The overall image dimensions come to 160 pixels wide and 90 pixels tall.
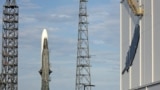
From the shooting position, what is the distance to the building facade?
37.3m

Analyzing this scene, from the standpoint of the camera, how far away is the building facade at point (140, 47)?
37344 millimetres

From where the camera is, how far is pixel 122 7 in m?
49.5

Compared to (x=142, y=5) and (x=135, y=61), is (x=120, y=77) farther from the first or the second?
(x=142, y=5)

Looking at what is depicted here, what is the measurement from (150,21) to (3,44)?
5959 cm

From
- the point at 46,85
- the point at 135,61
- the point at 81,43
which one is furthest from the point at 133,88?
the point at 81,43

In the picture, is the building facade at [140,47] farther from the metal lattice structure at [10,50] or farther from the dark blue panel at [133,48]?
the metal lattice structure at [10,50]

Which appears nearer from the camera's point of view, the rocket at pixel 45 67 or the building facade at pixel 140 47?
the building facade at pixel 140 47

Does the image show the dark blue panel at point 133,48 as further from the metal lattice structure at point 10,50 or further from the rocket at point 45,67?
the metal lattice structure at point 10,50

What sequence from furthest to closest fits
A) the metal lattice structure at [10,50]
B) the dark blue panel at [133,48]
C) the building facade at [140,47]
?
1. the metal lattice structure at [10,50]
2. the dark blue panel at [133,48]
3. the building facade at [140,47]

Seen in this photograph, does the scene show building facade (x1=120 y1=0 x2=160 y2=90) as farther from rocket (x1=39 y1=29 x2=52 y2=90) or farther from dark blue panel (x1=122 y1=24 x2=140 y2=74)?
rocket (x1=39 y1=29 x2=52 y2=90)

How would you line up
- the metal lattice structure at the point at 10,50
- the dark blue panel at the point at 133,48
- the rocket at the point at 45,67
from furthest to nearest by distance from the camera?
the metal lattice structure at the point at 10,50 → the rocket at the point at 45,67 → the dark blue panel at the point at 133,48

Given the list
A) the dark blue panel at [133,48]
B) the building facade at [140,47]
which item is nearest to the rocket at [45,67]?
the building facade at [140,47]

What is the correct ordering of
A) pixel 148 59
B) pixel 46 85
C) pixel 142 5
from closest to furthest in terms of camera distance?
pixel 148 59 → pixel 142 5 → pixel 46 85

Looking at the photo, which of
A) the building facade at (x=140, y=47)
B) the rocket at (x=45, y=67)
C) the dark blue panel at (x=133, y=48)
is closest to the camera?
the building facade at (x=140, y=47)
